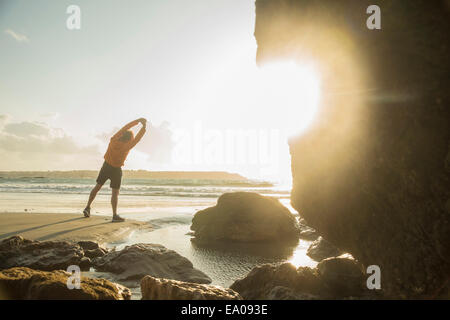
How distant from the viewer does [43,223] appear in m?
6.14

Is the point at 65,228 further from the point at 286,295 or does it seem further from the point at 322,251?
the point at 286,295

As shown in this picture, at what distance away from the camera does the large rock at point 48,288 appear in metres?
2.10

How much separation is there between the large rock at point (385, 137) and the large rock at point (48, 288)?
2.01 m

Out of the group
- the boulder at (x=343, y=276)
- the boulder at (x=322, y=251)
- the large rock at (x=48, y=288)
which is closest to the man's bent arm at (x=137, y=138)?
the boulder at (x=322, y=251)

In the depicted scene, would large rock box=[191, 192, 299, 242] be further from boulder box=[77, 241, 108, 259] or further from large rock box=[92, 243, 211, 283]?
large rock box=[92, 243, 211, 283]

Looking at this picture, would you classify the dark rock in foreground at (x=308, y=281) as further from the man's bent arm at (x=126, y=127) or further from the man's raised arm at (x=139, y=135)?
the man's bent arm at (x=126, y=127)

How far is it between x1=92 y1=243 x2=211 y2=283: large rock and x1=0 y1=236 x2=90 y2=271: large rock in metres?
0.30

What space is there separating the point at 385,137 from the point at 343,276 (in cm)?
125

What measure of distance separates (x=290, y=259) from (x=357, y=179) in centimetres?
266

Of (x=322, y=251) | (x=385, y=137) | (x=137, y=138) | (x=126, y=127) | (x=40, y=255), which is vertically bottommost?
(x=322, y=251)

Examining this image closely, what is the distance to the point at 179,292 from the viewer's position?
2.10 m

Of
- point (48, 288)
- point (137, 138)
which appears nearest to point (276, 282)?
point (48, 288)

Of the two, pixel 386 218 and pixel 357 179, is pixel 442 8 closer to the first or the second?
pixel 357 179
